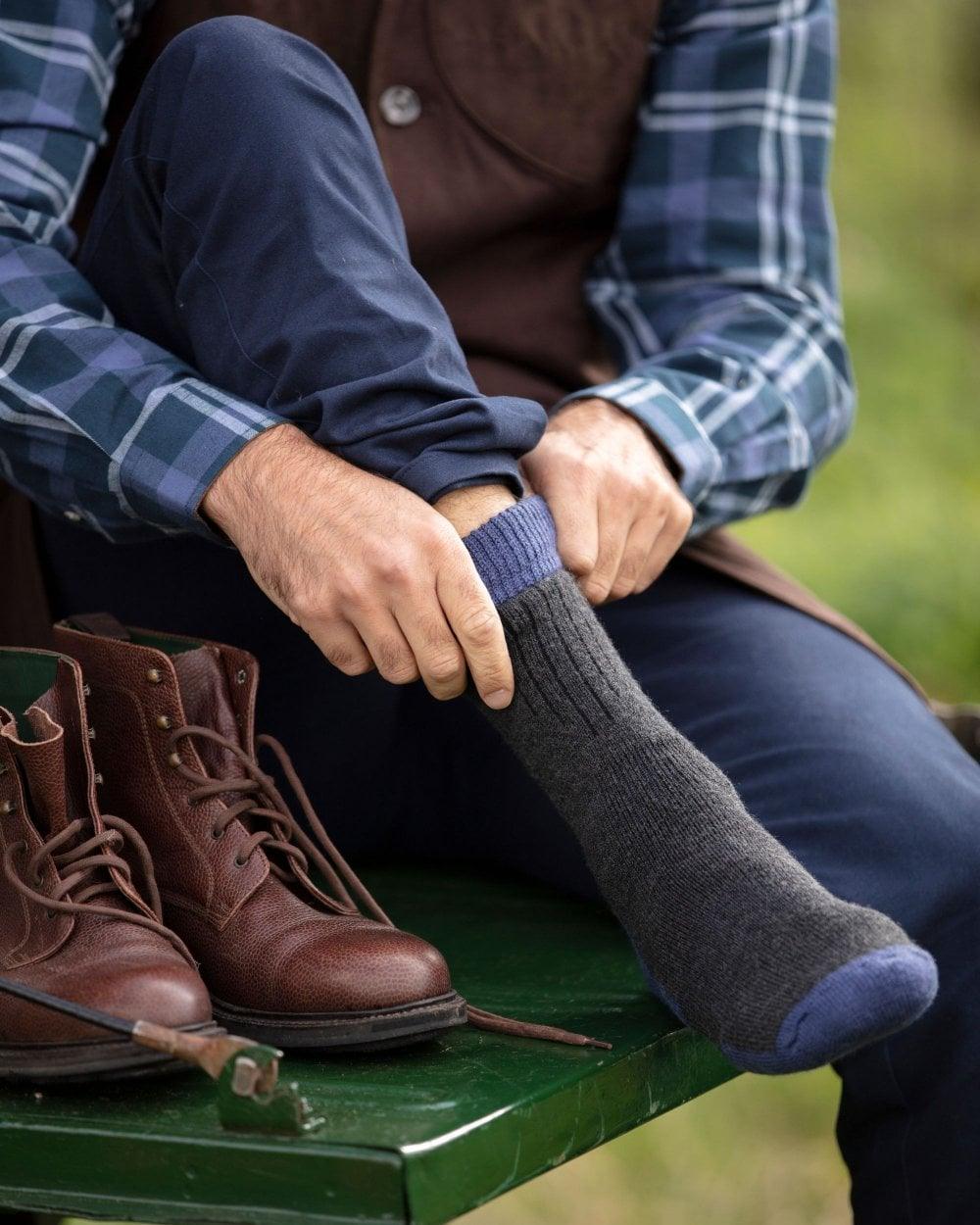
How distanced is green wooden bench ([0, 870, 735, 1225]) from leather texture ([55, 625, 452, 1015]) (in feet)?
0.16

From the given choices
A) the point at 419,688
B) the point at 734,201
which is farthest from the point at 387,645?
the point at 734,201

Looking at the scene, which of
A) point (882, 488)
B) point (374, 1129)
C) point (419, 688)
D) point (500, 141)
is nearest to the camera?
point (374, 1129)

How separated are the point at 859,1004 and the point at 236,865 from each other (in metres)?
0.37

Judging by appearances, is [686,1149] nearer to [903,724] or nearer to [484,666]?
[903,724]

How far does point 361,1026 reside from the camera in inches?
32.6

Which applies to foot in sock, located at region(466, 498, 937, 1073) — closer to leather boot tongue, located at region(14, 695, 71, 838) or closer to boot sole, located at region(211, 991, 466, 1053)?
boot sole, located at region(211, 991, 466, 1053)

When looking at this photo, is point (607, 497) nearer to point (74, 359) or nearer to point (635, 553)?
point (635, 553)

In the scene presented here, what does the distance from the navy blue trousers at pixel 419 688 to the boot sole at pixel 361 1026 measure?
0.32 metres

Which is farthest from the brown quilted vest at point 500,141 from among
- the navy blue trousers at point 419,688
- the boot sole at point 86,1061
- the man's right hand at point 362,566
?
the boot sole at point 86,1061

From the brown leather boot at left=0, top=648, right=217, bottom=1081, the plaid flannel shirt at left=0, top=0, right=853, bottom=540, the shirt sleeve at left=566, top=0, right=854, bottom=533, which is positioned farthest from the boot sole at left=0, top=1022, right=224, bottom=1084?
the shirt sleeve at left=566, top=0, right=854, bottom=533

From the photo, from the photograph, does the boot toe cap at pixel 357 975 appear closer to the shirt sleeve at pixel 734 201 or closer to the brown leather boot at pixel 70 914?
the brown leather boot at pixel 70 914

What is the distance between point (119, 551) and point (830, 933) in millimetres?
670

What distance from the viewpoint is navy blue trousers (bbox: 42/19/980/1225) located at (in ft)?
3.17

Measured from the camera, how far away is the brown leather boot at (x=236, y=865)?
83 cm
